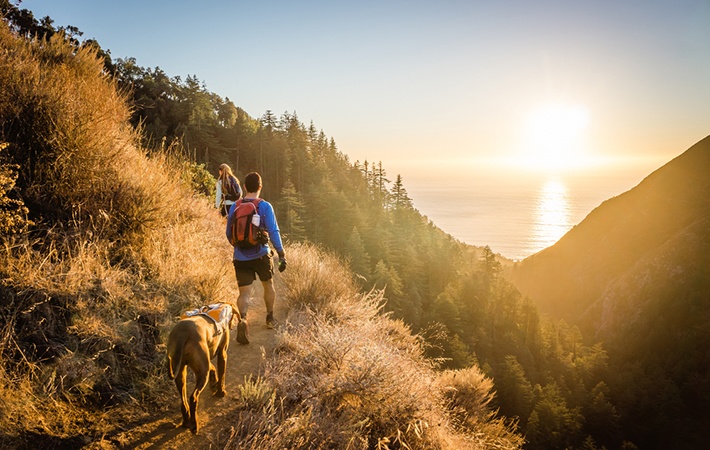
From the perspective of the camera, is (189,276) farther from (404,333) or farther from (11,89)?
(404,333)

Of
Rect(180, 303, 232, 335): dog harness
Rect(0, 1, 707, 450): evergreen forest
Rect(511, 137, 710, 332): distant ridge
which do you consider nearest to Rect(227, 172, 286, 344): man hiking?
Rect(180, 303, 232, 335): dog harness

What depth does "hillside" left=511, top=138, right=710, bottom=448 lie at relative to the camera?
171 feet

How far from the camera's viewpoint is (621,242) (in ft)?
301

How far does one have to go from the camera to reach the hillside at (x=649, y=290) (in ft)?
171

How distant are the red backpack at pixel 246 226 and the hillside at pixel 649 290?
223 feet

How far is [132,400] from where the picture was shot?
2887 millimetres

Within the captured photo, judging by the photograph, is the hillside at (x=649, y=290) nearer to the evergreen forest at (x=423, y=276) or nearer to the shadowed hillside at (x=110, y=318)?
the evergreen forest at (x=423, y=276)

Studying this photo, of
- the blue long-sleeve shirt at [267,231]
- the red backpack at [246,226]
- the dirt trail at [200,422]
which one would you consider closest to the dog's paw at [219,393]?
the dirt trail at [200,422]

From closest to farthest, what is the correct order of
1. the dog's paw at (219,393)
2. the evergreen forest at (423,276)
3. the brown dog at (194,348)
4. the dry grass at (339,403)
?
the brown dog at (194,348)
the dry grass at (339,403)
the dog's paw at (219,393)
the evergreen forest at (423,276)

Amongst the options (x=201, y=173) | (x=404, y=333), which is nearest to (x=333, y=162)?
(x=201, y=173)

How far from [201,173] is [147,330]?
34.5 ft

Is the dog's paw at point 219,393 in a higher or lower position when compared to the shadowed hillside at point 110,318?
lower

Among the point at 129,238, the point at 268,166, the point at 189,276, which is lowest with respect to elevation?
the point at 189,276

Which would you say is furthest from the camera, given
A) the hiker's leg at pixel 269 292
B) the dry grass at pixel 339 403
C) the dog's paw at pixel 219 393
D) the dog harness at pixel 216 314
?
the hiker's leg at pixel 269 292
